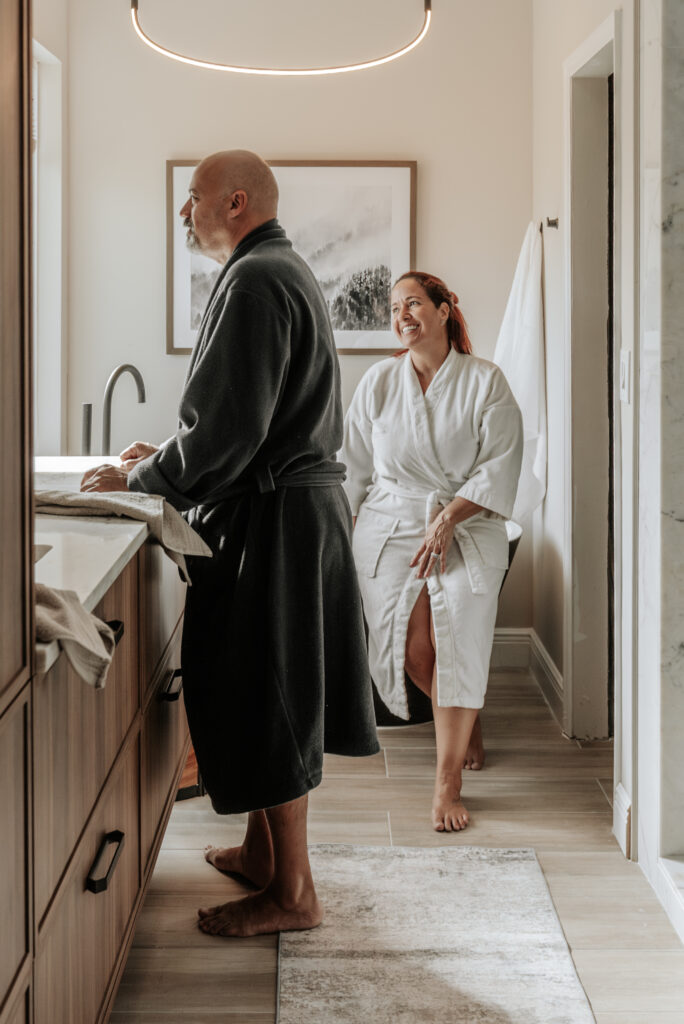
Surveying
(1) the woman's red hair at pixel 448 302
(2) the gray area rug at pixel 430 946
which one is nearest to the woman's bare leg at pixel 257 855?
(2) the gray area rug at pixel 430 946

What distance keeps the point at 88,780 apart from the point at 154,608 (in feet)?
1.92

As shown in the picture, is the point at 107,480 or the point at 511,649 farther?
the point at 511,649

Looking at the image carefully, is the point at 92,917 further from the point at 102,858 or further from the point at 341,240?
the point at 341,240

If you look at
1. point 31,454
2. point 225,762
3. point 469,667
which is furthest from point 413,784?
point 31,454

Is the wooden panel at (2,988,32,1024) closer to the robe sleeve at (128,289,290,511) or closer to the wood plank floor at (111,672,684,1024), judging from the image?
the wood plank floor at (111,672,684,1024)

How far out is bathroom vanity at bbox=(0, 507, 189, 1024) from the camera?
3.59 ft

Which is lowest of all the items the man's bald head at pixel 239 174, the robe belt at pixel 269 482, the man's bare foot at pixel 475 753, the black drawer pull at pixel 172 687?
the man's bare foot at pixel 475 753

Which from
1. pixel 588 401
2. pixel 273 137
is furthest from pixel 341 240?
pixel 588 401

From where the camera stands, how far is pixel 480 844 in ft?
8.28

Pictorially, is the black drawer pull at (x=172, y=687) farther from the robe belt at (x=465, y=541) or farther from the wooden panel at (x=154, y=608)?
the robe belt at (x=465, y=541)

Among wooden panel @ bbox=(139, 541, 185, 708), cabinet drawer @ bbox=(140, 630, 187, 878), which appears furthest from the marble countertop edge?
cabinet drawer @ bbox=(140, 630, 187, 878)

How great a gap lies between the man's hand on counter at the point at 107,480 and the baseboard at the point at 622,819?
139 cm

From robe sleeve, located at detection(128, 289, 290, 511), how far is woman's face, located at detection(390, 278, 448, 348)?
1.15 meters

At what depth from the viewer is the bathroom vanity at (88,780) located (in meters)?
1.09
